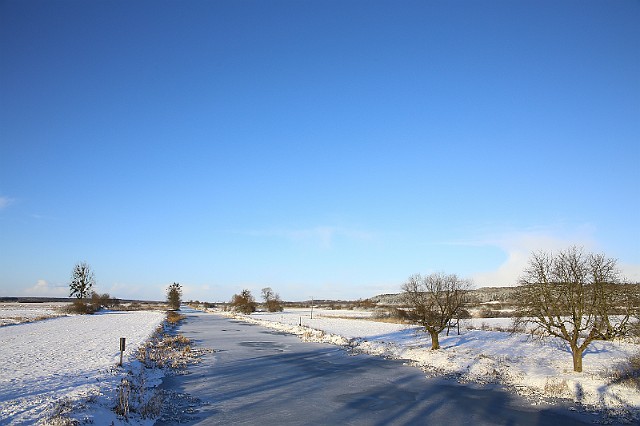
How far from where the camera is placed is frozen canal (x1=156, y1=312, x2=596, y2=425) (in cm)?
1198

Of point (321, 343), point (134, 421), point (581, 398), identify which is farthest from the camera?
point (321, 343)

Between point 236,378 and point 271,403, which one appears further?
point 236,378

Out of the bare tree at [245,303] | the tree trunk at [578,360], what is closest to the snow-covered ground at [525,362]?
the tree trunk at [578,360]

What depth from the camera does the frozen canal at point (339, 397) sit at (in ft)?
39.3

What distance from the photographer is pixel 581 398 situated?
47.1ft

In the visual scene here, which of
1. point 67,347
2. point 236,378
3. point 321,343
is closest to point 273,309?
point 321,343

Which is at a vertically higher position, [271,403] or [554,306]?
[554,306]

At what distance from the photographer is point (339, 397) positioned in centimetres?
1473

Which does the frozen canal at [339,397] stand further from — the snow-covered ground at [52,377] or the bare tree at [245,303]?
the bare tree at [245,303]

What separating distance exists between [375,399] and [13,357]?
17.7 m

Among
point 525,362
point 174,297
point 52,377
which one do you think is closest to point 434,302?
point 525,362

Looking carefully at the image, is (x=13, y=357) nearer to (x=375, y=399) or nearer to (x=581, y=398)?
(x=375, y=399)

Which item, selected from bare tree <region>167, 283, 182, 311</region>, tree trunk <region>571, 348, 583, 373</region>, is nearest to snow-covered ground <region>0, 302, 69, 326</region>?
bare tree <region>167, 283, 182, 311</region>

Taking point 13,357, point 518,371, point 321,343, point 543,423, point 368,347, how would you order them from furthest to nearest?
point 321,343
point 368,347
point 13,357
point 518,371
point 543,423
